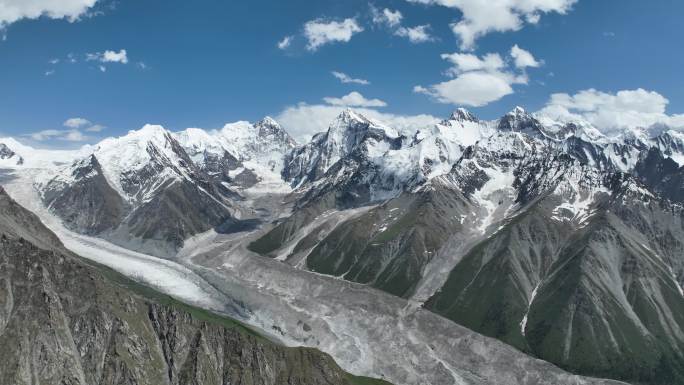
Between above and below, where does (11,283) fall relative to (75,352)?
above

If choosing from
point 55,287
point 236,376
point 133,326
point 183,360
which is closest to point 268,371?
point 236,376

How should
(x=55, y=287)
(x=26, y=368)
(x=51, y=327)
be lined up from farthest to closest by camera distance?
1. (x=55, y=287)
2. (x=51, y=327)
3. (x=26, y=368)

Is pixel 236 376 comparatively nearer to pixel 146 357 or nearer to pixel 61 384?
pixel 146 357

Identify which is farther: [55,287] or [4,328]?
[55,287]

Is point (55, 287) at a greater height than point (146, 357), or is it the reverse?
point (55, 287)

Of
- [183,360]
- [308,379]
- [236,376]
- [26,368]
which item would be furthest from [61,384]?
[308,379]

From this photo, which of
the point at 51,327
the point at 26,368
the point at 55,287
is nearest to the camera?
the point at 26,368

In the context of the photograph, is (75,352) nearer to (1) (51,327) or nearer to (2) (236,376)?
(1) (51,327)

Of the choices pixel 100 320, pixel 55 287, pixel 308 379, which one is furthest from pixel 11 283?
pixel 308 379

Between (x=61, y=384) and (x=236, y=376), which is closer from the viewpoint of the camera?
(x=61, y=384)
